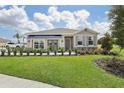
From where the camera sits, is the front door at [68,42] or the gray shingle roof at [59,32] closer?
the gray shingle roof at [59,32]

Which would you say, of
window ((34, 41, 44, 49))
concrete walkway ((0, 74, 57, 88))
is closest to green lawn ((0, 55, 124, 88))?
concrete walkway ((0, 74, 57, 88))

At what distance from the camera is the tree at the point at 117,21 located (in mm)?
20375

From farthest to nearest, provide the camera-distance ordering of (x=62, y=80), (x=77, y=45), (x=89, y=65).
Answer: (x=77, y=45) < (x=89, y=65) < (x=62, y=80)

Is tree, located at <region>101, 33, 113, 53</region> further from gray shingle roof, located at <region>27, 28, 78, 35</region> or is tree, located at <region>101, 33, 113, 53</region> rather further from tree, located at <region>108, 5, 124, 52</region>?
tree, located at <region>108, 5, 124, 52</region>

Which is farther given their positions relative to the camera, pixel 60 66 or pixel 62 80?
pixel 60 66

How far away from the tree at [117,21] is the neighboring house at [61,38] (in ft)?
62.3

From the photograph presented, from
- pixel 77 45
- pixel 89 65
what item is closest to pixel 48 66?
pixel 89 65

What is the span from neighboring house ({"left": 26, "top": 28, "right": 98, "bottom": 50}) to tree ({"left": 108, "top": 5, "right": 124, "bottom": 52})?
18997mm

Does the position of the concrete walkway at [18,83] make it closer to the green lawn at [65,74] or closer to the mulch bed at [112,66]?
Answer: the green lawn at [65,74]

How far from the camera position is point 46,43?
4169 cm

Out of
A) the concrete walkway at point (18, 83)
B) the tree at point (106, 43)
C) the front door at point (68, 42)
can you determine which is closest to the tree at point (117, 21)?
the concrete walkway at point (18, 83)
